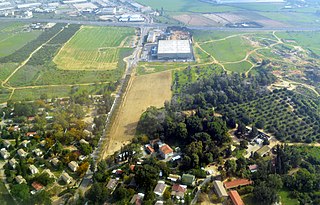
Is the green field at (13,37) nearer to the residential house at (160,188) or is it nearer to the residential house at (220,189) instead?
the residential house at (160,188)

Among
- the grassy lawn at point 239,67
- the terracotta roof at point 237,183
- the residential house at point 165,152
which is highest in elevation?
the grassy lawn at point 239,67

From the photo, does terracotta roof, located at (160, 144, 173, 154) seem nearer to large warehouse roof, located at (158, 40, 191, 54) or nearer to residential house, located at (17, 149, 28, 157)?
residential house, located at (17, 149, 28, 157)

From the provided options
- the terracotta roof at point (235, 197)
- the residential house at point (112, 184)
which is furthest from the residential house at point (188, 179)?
the residential house at point (112, 184)

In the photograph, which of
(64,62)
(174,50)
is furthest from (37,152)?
(174,50)

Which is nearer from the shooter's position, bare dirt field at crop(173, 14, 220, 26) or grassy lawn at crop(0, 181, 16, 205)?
grassy lawn at crop(0, 181, 16, 205)

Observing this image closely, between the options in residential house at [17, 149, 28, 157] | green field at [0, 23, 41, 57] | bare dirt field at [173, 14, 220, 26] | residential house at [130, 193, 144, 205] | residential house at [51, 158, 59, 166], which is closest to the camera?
residential house at [130, 193, 144, 205]

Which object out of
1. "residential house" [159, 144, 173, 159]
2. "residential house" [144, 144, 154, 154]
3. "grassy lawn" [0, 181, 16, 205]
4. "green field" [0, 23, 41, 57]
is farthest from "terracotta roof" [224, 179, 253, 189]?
"green field" [0, 23, 41, 57]
